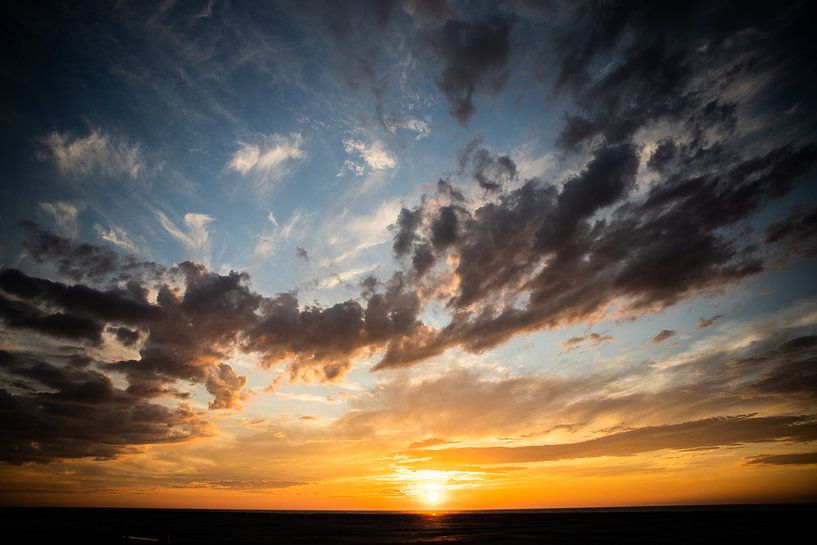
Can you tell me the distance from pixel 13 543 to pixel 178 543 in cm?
2075

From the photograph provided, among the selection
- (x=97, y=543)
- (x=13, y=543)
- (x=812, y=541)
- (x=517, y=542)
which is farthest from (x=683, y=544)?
(x=13, y=543)

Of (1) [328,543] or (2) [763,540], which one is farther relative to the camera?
(1) [328,543]

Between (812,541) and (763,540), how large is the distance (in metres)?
4.87

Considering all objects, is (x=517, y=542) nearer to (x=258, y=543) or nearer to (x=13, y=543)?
(x=258, y=543)

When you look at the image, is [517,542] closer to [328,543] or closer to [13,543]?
[328,543]

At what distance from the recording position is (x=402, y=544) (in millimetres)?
55156

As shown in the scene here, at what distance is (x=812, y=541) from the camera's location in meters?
46.7

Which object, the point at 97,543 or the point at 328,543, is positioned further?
the point at 328,543

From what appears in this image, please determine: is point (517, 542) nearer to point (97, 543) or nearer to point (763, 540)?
point (763, 540)

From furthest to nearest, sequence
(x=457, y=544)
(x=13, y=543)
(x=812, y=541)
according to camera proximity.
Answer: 1. (x=457, y=544)
2. (x=13, y=543)
3. (x=812, y=541)

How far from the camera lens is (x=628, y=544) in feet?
162

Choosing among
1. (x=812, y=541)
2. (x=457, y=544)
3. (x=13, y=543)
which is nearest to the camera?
(x=812, y=541)

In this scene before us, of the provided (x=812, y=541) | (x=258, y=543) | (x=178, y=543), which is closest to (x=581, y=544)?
(x=812, y=541)

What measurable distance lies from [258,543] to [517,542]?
39.1 metres
